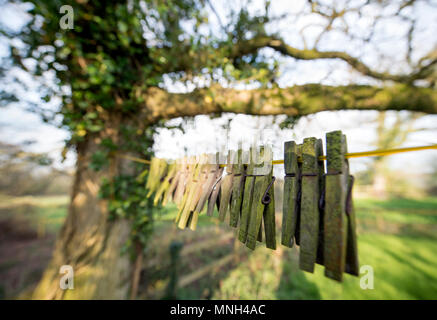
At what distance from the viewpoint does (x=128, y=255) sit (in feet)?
8.41

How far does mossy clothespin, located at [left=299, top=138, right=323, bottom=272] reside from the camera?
2.56 ft

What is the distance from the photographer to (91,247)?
235cm

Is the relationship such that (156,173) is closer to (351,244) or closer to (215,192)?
(215,192)

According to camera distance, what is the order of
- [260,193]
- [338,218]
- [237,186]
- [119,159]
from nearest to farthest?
1. [338,218]
2. [260,193]
3. [237,186]
4. [119,159]

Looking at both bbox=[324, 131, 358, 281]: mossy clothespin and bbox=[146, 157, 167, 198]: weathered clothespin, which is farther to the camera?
bbox=[146, 157, 167, 198]: weathered clothespin

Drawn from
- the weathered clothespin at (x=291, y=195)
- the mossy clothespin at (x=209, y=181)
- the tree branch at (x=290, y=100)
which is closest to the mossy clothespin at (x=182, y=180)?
the mossy clothespin at (x=209, y=181)

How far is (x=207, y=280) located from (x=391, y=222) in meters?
13.2

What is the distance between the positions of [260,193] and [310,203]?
0.28 m

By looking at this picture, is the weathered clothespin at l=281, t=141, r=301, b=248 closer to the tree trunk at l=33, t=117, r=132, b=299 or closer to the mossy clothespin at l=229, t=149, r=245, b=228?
the mossy clothespin at l=229, t=149, r=245, b=228

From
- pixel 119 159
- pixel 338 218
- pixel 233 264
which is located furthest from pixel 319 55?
pixel 233 264

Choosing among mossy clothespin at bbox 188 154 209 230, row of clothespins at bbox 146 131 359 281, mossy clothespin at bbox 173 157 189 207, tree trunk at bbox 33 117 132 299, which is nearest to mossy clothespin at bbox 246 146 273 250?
row of clothespins at bbox 146 131 359 281

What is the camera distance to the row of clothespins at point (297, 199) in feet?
2.43
